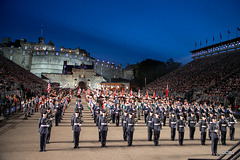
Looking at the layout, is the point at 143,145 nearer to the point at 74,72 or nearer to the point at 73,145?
the point at 73,145

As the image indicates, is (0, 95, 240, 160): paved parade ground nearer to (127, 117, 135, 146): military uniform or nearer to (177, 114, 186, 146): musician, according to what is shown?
(177, 114, 186, 146): musician

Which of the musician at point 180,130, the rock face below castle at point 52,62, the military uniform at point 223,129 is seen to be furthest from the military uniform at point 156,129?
the rock face below castle at point 52,62

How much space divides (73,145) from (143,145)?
12.1 ft

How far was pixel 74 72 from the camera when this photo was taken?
78688mm

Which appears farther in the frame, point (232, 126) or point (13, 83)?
point (13, 83)

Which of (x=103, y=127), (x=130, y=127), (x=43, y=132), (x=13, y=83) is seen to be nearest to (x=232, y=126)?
(x=130, y=127)

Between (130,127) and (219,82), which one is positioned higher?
(219,82)

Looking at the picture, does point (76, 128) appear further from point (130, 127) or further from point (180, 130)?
point (180, 130)

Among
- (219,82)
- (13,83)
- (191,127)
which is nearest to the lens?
(191,127)

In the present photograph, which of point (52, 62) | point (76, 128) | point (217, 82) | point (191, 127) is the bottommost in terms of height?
point (191, 127)

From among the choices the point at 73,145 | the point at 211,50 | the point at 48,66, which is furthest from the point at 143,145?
the point at 48,66

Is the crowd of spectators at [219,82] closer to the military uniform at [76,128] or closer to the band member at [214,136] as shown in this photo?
the band member at [214,136]

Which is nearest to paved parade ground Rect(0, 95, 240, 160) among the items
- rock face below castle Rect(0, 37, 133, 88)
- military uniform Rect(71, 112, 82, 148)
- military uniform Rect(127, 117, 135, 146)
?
military uniform Rect(71, 112, 82, 148)

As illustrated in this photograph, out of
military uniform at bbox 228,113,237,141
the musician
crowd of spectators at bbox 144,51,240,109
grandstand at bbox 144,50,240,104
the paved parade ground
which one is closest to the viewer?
the paved parade ground
